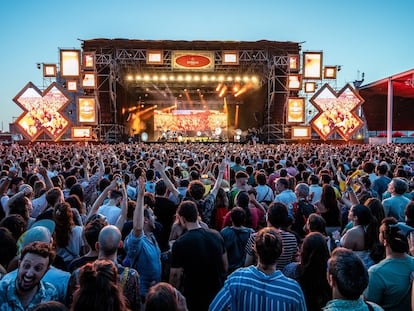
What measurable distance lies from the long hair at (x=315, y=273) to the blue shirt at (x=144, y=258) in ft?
4.36

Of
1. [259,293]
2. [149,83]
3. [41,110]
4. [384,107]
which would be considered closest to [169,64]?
[149,83]

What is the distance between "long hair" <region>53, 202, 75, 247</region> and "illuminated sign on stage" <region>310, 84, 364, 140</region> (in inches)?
877

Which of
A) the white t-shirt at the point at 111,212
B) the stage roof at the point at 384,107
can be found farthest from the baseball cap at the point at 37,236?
the stage roof at the point at 384,107

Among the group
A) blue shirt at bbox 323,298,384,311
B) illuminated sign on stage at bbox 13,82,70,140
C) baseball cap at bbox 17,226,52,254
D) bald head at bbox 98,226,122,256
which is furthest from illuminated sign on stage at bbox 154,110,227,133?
blue shirt at bbox 323,298,384,311

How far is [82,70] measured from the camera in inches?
1068

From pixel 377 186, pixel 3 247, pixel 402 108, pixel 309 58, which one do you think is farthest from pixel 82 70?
pixel 402 108

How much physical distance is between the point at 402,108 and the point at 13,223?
4192 centimetres

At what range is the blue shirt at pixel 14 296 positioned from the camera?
2.45 metres

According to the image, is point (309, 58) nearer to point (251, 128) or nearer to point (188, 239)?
point (251, 128)

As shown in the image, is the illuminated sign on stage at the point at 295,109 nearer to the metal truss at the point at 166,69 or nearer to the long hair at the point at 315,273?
the metal truss at the point at 166,69

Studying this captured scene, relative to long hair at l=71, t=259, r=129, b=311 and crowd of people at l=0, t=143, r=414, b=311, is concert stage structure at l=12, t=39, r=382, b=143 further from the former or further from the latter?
long hair at l=71, t=259, r=129, b=311

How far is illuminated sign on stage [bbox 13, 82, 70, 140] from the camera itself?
987 inches

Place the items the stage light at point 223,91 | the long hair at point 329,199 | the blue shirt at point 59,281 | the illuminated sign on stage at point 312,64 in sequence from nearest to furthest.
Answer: the blue shirt at point 59,281 → the long hair at point 329,199 → the illuminated sign on stage at point 312,64 → the stage light at point 223,91

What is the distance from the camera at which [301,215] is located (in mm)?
4840
